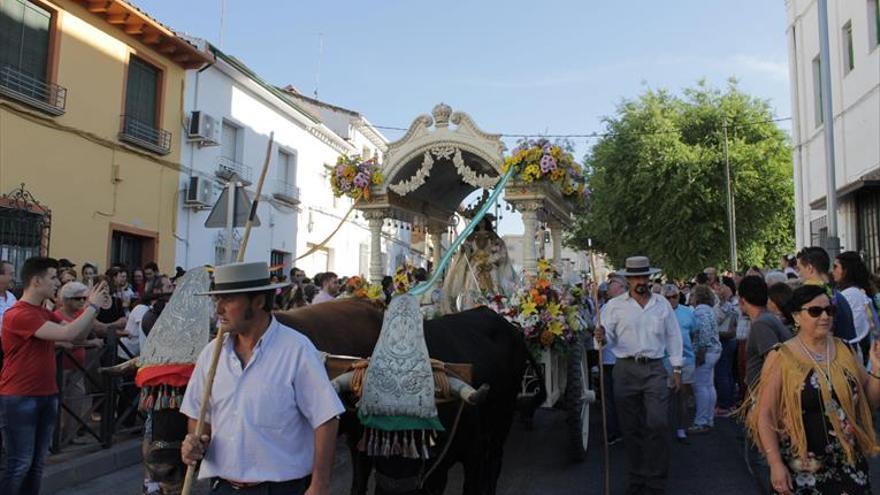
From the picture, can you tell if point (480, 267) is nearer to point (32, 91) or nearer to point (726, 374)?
point (726, 374)

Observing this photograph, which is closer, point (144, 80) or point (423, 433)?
point (423, 433)

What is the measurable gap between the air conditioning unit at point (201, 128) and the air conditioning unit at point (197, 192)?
93 cm

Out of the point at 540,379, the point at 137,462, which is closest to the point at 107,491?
the point at 137,462

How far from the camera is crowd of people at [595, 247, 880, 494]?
3500mm

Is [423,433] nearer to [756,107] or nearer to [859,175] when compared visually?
[859,175]

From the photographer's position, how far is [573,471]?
702cm

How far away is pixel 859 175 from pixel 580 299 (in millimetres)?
10437

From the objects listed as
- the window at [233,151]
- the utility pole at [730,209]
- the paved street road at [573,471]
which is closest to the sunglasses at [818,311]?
the paved street road at [573,471]

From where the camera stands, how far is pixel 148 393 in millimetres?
3459

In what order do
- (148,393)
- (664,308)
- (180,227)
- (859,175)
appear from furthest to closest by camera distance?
(180,227), (859,175), (664,308), (148,393)

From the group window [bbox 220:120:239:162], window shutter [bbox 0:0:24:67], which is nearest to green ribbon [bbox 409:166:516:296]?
window shutter [bbox 0:0:24:67]

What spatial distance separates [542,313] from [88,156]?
10594 mm

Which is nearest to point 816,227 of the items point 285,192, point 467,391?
point 285,192

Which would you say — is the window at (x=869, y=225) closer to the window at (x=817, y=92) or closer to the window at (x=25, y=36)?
the window at (x=817, y=92)
